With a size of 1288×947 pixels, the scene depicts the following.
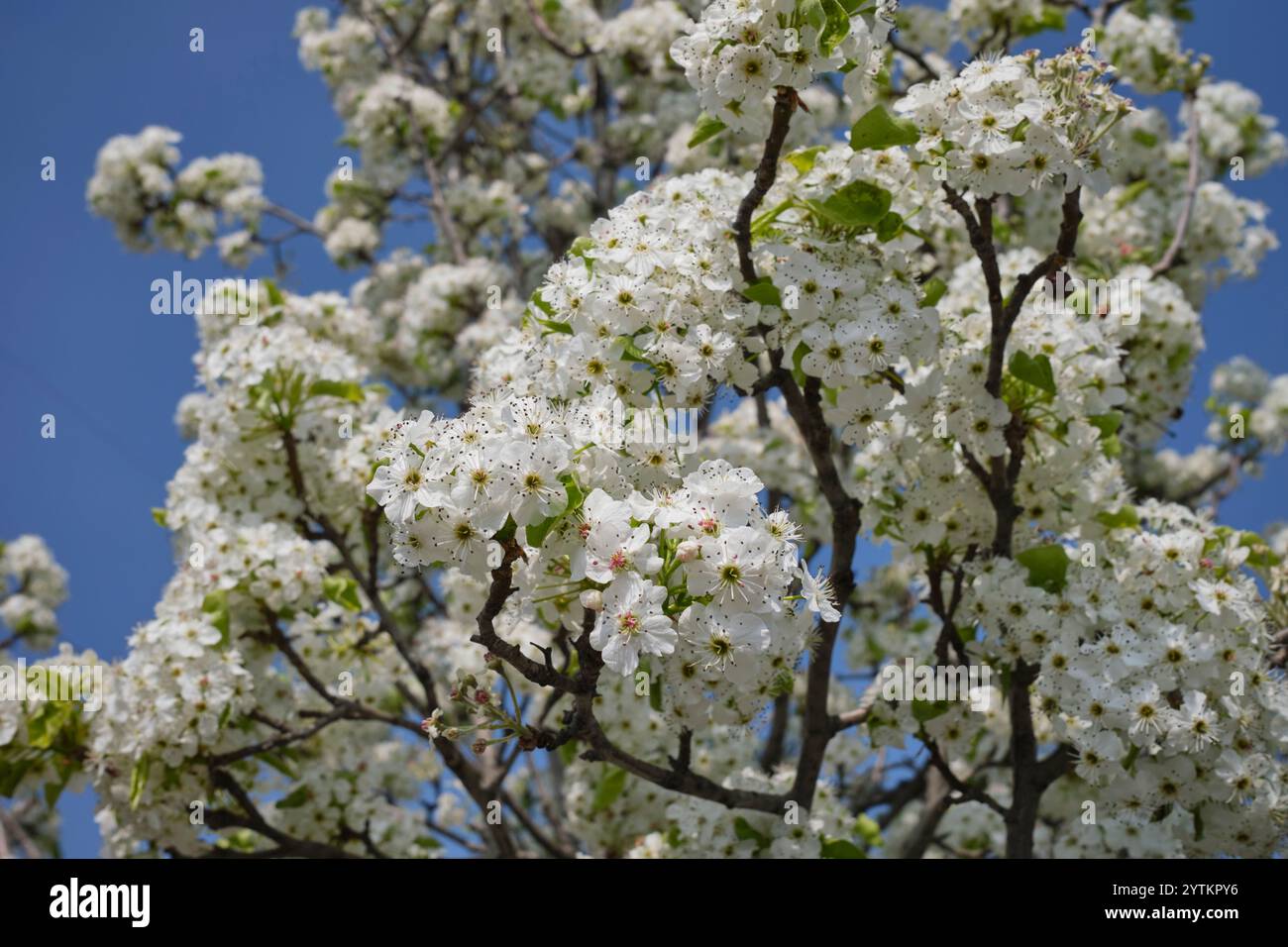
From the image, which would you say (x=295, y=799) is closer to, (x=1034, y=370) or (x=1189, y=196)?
(x=1034, y=370)

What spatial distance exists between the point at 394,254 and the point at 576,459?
760 centimetres

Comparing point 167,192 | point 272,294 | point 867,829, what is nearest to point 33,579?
point 167,192

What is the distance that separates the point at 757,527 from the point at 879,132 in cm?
142

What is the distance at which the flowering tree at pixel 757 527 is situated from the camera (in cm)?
269

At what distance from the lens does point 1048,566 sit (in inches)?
153

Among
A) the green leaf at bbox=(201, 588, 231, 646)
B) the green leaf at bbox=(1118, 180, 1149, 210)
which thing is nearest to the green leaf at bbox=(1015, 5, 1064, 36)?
the green leaf at bbox=(1118, 180, 1149, 210)

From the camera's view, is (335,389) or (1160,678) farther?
(335,389)

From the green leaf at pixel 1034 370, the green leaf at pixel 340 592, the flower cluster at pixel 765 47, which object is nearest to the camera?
the flower cluster at pixel 765 47

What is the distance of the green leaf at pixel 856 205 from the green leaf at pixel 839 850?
2.10m

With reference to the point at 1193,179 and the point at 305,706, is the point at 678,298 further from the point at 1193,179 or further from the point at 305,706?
the point at 1193,179

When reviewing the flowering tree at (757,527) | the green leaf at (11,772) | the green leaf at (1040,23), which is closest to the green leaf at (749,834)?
the flowering tree at (757,527)

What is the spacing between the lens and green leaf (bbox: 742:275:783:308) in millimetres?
3426

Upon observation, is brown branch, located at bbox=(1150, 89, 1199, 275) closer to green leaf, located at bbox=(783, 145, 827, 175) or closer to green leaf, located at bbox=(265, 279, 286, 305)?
green leaf, located at bbox=(783, 145, 827, 175)

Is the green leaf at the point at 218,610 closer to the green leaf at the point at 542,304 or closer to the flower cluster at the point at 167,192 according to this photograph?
the green leaf at the point at 542,304
